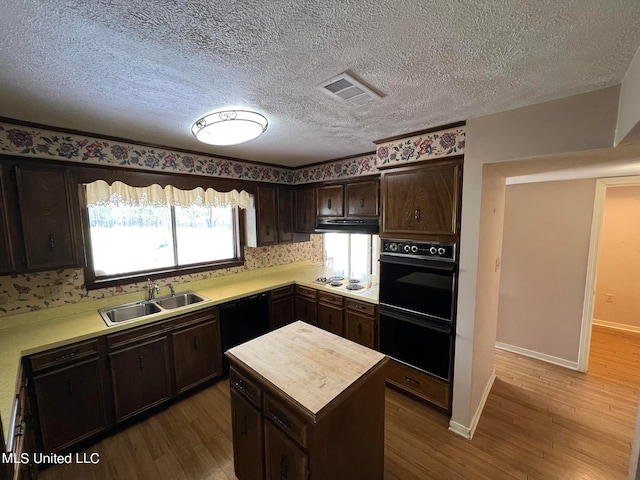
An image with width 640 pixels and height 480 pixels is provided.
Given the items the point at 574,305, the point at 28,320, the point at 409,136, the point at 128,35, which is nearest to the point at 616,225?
the point at 574,305

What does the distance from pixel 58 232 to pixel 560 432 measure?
432 centimetres

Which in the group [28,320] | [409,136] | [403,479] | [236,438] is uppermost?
[409,136]

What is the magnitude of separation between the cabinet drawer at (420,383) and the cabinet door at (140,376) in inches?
85.3

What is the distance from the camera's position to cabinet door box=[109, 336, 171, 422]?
2111 mm

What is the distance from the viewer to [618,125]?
1.41m

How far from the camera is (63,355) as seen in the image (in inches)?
72.8

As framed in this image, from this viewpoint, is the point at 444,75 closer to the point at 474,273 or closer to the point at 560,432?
the point at 474,273

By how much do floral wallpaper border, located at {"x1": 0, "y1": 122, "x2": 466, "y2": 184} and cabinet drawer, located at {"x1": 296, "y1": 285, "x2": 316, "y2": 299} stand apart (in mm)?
1475

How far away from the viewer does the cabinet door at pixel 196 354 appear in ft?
8.04

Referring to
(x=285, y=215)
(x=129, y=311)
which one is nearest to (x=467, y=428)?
(x=285, y=215)

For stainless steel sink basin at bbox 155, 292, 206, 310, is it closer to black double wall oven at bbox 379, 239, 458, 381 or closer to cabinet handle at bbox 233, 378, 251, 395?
cabinet handle at bbox 233, 378, 251, 395

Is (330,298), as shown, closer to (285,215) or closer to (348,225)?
(348,225)

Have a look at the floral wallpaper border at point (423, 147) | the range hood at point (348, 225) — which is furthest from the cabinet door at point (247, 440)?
the floral wallpaper border at point (423, 147)

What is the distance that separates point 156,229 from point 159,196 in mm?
419
